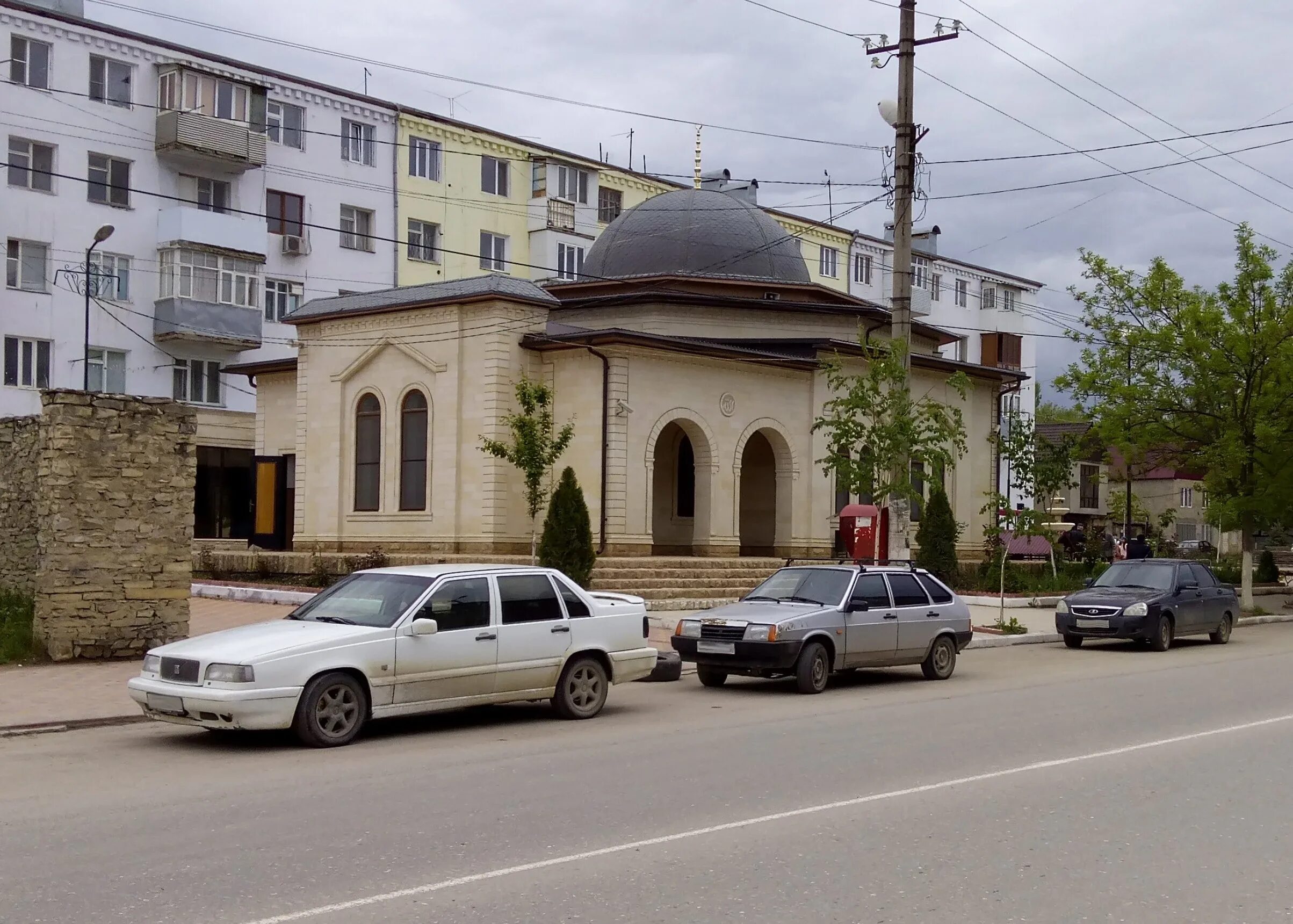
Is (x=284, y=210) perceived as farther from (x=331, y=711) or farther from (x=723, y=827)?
(x=723, y=827)

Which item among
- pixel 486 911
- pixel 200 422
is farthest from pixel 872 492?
pixel 200 422

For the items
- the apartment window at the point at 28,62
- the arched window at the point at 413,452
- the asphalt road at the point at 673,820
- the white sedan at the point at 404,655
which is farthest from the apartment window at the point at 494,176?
the asphalt road at the point at 673,820

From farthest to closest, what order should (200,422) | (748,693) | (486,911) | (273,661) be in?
(200,422)
(748,693)
(273,661)
(486,911)

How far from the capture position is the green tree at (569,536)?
966 inches

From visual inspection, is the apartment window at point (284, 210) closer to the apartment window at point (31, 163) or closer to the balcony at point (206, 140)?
the balcony at point (206, 140)

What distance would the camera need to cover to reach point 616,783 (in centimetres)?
980

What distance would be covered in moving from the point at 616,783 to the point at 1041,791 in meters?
2.97

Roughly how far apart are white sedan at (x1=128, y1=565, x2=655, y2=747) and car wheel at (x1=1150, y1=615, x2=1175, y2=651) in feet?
38.6

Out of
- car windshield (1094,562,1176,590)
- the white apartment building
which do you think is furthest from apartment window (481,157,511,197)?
car windshield (1094,562,1176,590)

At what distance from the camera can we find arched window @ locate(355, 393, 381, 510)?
32.2 m

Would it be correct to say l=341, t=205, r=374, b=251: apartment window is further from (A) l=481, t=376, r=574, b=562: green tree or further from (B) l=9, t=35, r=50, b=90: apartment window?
(A) l=481, t=376, r=574, b=562: green tree

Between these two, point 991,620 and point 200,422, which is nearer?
point 991,620

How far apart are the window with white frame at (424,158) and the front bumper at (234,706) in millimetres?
41039

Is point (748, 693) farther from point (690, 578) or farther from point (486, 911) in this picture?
point (690, 578)
